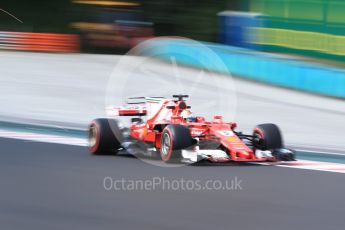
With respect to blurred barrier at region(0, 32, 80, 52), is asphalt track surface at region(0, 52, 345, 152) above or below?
below

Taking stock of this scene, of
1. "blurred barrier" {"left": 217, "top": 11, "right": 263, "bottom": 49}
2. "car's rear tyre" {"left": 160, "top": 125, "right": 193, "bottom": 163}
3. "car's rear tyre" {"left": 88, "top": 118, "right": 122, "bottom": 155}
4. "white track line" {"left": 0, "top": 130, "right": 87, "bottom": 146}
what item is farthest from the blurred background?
"car's rear tyre" {"left": 160, "top": 125, "right": 193, "bottom": 163}

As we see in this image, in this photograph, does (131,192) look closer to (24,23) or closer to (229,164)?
(229,164)

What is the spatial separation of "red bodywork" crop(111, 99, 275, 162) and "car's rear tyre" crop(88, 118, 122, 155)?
0.71 ft

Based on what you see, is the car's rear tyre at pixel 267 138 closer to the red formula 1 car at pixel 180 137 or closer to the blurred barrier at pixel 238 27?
the red formula 1 car at pixel 180 137

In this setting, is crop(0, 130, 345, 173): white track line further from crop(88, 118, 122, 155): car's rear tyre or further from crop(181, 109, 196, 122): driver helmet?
crop(88, 118, 122, 155): car's rear tyre

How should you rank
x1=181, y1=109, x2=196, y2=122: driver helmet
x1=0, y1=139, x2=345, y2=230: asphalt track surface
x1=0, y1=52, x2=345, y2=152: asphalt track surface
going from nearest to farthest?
x1=0, y1=139, x2=345, y2=230: asphalt track surface → x1=181, y1=109, x2=196, y2=122: driver helmet → x1=0, y1=52, x2=345, y2=152: asphalt track surface

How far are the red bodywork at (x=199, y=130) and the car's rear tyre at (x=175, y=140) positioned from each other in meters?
0.25

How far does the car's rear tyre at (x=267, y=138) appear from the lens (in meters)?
9.66

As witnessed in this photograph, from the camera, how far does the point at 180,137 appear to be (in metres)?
9.09

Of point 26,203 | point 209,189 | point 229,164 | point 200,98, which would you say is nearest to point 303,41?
point 200,98

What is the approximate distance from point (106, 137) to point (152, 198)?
248 centimetres

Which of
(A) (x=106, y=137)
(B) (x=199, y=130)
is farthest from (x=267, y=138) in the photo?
(A) (x=106, y=137)

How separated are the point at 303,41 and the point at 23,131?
25.8 feet

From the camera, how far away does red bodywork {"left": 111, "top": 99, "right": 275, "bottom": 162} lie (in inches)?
367
